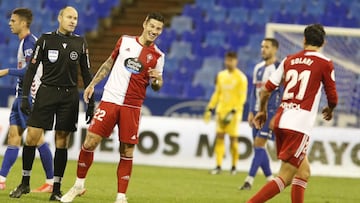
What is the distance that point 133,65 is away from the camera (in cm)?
959

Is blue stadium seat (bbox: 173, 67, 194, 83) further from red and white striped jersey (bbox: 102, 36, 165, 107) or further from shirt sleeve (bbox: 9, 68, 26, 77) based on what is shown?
red and white striped jersey (bbox: 102, 36, 165, 107)

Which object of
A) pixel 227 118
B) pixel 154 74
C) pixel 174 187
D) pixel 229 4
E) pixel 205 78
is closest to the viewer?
pixel 154 74

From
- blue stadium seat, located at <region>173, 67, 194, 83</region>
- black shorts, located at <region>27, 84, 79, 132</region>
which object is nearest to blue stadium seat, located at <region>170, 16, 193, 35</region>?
blue stadium seat, located at <region>173, 67, 194, 83</region>

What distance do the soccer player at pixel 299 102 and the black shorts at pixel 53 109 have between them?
2225 millimetres

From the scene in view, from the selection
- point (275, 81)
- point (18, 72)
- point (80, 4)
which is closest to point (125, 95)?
point (18, 72)

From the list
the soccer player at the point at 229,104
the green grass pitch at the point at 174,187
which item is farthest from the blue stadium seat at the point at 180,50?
the green grass pitch at the point at 174,187

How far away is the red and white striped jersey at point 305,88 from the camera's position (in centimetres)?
874

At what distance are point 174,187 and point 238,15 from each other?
1024cm

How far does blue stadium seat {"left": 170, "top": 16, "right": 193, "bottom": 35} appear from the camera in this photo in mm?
22500

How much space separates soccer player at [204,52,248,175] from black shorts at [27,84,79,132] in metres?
7.34

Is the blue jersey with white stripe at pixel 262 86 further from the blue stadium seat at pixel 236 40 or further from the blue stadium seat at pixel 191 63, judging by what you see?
the blue stadium seat at pixel 236 40

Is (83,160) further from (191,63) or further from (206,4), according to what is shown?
(206,4)

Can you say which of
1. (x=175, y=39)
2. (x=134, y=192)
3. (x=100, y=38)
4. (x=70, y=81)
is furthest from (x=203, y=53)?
(x=70, y=81)

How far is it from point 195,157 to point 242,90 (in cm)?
172
